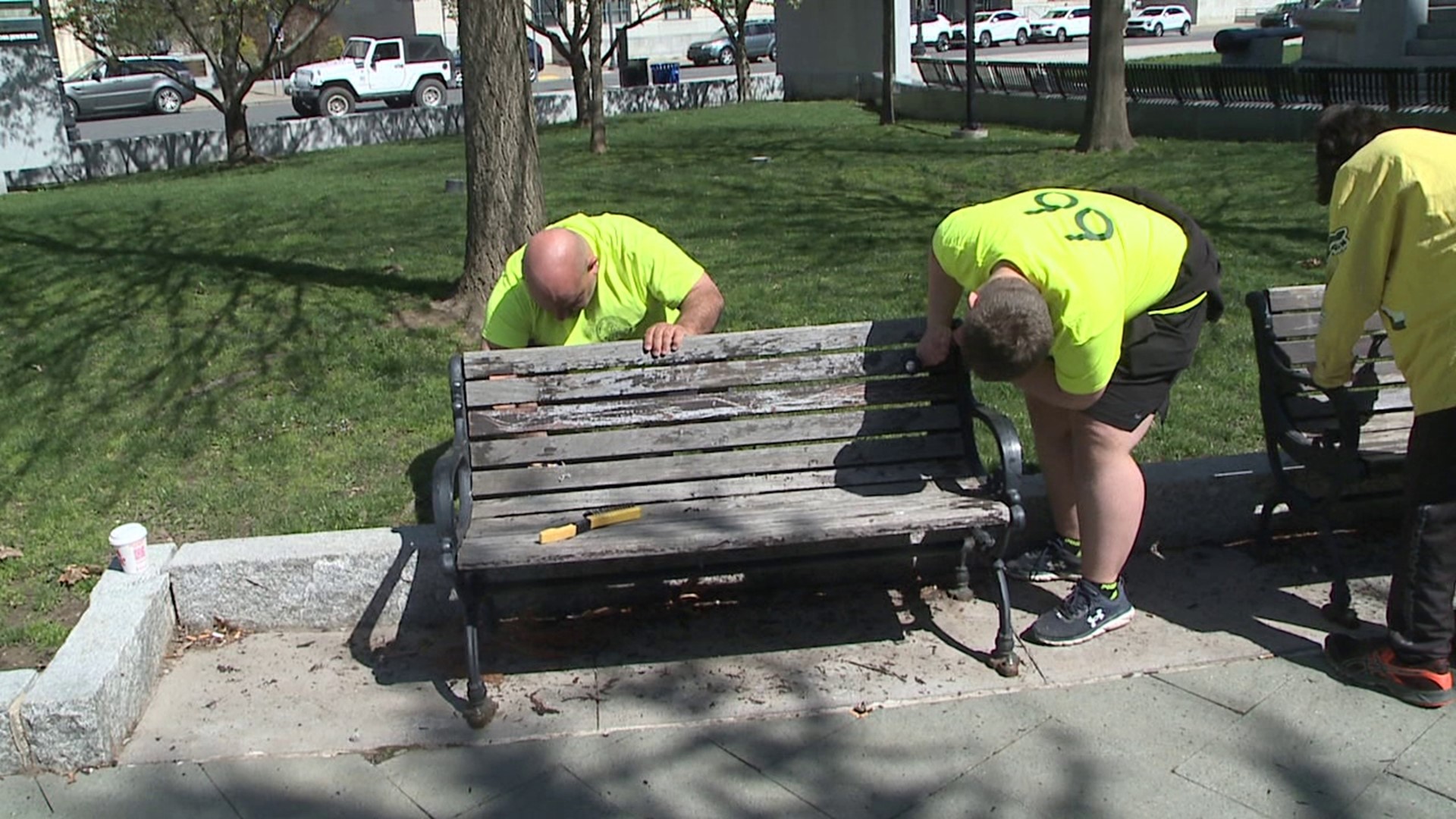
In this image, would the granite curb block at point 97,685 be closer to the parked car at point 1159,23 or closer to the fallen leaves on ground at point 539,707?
the fallen leaves on ground at point 539,707

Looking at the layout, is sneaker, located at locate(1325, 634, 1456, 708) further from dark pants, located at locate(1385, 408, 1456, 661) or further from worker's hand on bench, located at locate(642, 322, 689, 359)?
worker's hand on bench, located at locate(642, 322, 689, 359)

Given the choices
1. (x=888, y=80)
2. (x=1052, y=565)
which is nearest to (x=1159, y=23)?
(x=888, y=80)

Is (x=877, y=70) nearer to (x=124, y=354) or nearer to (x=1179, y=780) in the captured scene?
(x=124, y=354)

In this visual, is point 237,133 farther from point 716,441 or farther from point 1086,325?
point 1086,325

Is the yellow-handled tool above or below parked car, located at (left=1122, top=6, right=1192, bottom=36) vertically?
below

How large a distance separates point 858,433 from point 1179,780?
1.41 m

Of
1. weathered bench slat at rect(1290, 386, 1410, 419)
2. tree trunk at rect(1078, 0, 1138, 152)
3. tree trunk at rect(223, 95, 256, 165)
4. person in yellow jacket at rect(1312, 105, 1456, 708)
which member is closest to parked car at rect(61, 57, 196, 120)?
tree trunk at rect(223, 95, 256, 165)

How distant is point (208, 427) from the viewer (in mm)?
5562

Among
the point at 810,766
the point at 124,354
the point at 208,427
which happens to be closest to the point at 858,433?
the point at 810,766

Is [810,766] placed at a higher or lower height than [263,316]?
Answer: lower

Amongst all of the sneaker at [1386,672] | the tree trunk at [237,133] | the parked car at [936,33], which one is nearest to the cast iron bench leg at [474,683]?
the sneaker at [1386,672]

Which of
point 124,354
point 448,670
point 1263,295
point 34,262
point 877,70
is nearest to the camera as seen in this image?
point 448,670

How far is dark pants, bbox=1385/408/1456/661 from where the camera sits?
10.8 feet

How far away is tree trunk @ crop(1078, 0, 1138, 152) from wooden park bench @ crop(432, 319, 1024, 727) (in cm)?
1071
